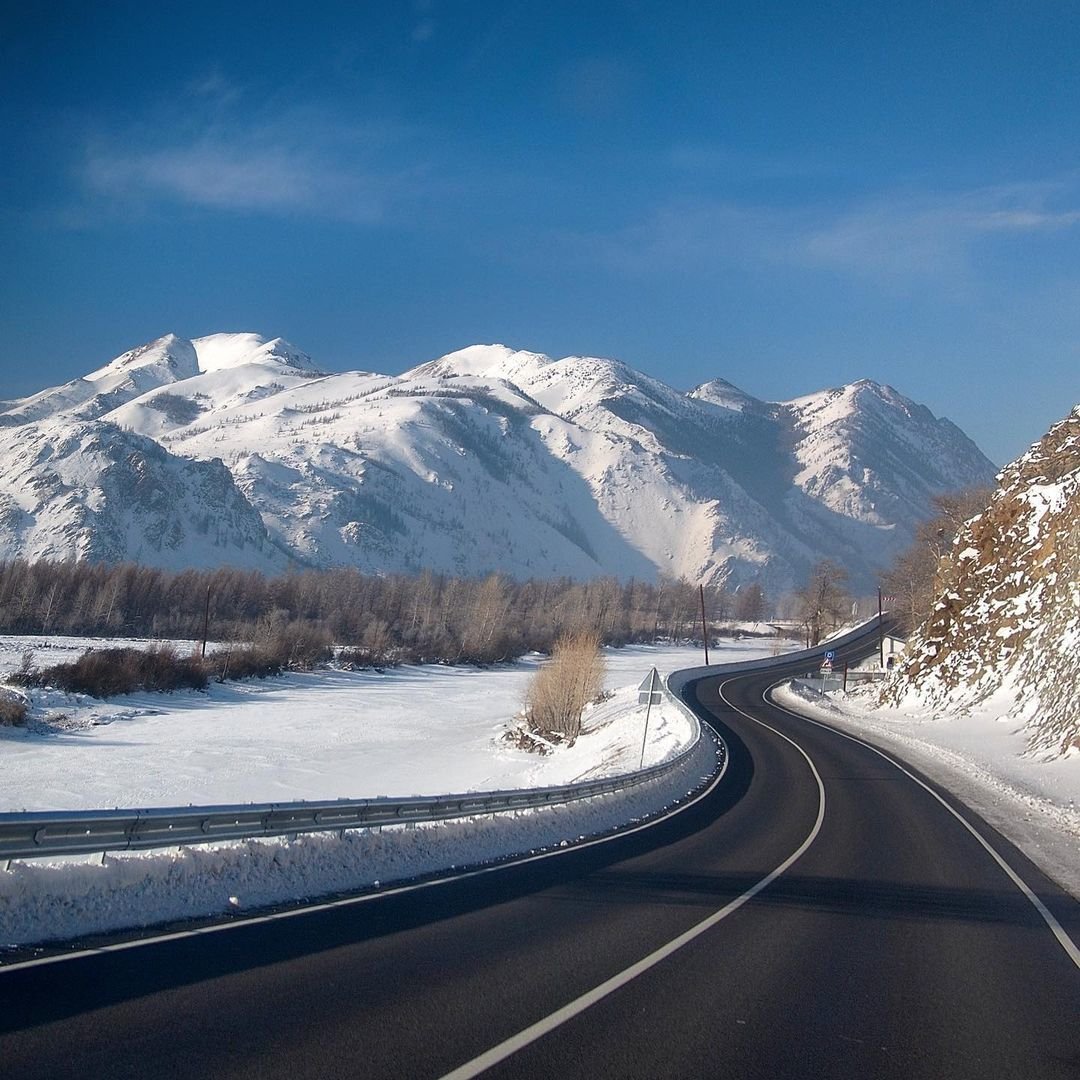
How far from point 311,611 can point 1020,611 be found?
97.5m

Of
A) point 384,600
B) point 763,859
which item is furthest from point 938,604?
point 384,600

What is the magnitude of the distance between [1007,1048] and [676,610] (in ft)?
555

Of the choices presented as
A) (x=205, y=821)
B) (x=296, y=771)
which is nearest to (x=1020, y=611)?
(x=296, y=771)

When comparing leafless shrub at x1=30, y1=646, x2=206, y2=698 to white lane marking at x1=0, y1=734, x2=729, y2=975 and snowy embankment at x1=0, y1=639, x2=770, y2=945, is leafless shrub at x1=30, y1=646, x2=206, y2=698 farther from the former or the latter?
white lane marking at x1=0, y1=734, x2=729, y2=975

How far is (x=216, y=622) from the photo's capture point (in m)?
→ 113

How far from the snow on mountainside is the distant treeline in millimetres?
38548

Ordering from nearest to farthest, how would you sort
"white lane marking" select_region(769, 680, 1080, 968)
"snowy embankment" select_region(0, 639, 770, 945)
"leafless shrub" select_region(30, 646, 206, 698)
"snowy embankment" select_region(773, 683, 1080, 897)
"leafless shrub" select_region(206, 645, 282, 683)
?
"snowy embankment" select_region(0, 639, 770, 945), "white lane marking" select_region(769, 680, 1080, 968), "snowy embankment" select_region(773, 683, 1080, 897), "leafless shrub" select_region(30, 646, 206, 698), "leafless shrub" select_region(206, 645, 282, 683)

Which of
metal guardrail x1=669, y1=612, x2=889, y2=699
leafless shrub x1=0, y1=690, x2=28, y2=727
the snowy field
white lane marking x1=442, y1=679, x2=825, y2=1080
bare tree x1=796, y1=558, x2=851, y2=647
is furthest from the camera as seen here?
bare tree x1=796, y1=558, x2=851, y2=647

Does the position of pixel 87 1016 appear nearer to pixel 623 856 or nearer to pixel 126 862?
pixel 126 862

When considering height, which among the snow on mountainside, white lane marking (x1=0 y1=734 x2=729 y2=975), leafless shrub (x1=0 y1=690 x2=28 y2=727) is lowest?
leafless shrub (x1=0 y1=690 x2=28 y2=727)

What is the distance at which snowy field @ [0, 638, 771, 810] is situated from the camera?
3647 cm

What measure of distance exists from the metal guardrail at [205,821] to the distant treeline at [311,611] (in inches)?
2705

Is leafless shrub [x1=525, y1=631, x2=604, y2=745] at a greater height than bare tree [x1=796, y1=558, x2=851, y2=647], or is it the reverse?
bare tree [x1=796, y1=558, x2=851, y2=647]

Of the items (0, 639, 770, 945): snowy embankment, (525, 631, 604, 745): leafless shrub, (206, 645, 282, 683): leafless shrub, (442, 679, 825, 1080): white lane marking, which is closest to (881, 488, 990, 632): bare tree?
(0, 639, 770, 945): snowy embankment
